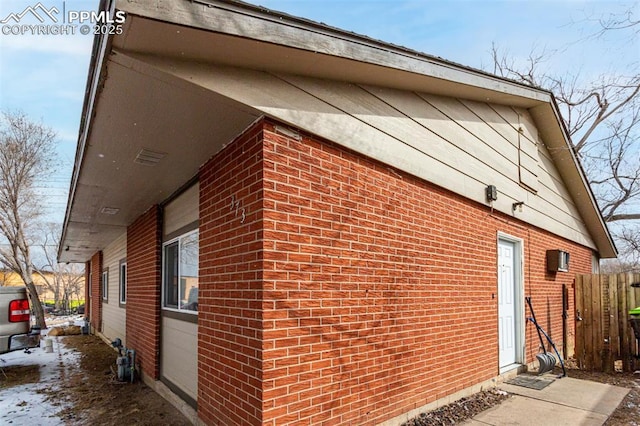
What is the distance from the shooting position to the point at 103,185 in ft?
17.1

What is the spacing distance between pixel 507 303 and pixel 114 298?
9766 mm

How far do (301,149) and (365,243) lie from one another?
116 cm

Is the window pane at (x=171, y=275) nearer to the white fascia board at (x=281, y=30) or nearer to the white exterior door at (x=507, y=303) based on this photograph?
the white fascia board at (x=281, y=30)

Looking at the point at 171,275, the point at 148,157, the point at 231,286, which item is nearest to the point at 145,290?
the point at 171,275

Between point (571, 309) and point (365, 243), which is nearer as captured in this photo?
point (365, 243)

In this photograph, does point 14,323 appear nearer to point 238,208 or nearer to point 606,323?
point 238,208

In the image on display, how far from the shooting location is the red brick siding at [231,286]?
3307 mm

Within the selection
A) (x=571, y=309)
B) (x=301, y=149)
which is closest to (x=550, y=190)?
(x=571, y=309)

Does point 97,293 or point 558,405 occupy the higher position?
point 97,293

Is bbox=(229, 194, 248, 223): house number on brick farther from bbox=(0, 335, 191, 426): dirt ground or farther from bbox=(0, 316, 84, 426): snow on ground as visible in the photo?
bbox=(0, 316, 84, 426): snow on ground

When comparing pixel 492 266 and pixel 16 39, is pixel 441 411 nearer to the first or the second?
pixel 492 266

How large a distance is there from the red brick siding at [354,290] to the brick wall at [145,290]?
241 centimetres

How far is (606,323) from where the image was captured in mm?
7801

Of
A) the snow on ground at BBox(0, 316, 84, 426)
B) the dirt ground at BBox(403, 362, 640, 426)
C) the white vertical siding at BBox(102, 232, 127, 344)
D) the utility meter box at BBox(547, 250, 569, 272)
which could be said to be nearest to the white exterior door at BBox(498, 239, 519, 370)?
the dirt ground at BBox(403, 362, 640, 426)
